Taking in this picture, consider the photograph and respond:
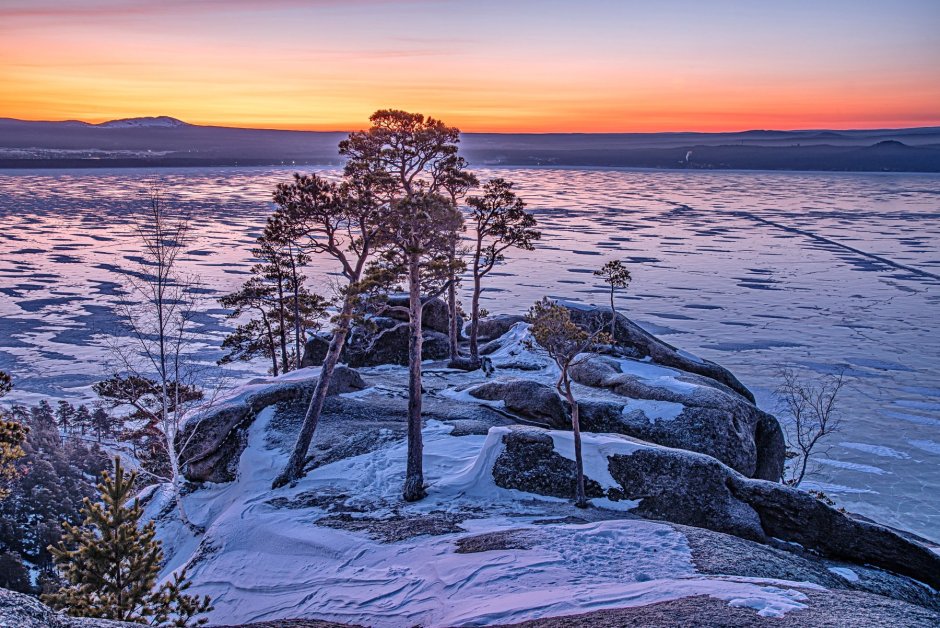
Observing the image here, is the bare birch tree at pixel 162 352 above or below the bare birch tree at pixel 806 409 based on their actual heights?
above

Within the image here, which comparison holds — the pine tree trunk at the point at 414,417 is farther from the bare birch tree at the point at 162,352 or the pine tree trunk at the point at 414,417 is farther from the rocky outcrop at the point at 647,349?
the rocky outcrop at the point at 647,349

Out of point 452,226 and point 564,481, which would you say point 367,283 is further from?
point 564,481

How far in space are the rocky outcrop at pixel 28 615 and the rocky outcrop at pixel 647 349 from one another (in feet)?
90.8

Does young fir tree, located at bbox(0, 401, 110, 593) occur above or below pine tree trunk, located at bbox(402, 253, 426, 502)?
below

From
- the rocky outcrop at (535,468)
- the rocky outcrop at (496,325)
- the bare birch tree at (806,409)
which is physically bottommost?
the bare birch tree at (806,409)

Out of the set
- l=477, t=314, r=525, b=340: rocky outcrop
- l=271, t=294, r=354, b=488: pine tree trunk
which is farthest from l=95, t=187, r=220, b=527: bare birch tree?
l=477, t=314, r=525, b=340: rocky outcrop

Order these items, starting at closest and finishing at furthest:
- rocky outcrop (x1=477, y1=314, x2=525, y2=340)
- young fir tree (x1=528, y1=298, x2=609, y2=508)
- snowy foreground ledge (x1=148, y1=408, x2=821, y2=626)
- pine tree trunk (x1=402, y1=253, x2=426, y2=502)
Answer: snowy foreground ledge (x1=148, y1=408, x2=821, y2=626)
young fir tree (x1=528, y1=298, x2=609, y2=508)
pine tree trunk (x1=402, y1=253, x2=426, y2=502)
rocky outcrop (x1=477, y1=314, x2=525, y2=340)

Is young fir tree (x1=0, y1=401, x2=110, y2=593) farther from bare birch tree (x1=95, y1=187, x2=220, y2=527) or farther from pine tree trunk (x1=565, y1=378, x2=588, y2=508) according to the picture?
pine tree trunk (x1=565, y1=378, x2=588, y2=508)

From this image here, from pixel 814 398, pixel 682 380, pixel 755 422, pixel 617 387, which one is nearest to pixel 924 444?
pixel 814 398

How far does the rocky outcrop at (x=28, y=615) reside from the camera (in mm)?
7289

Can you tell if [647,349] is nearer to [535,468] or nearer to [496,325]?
[496,325]

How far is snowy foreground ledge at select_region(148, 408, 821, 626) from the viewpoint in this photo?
39.2ft

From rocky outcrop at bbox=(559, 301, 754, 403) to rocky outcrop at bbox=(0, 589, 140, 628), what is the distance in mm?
27676

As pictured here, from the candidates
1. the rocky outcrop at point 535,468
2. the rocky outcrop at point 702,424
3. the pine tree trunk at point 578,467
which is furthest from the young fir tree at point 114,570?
the rocky outcrop at point 702,424
